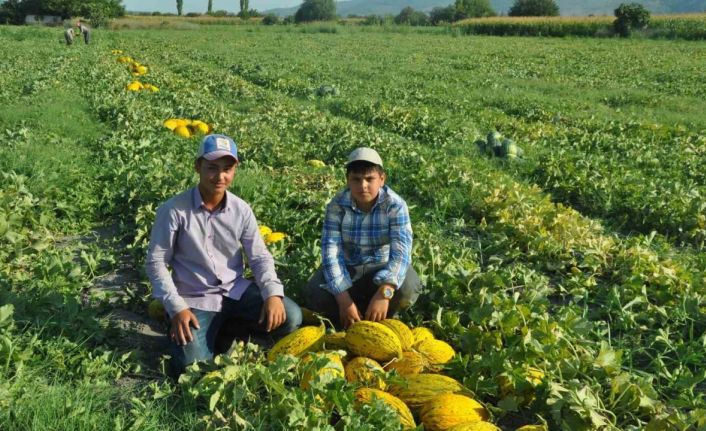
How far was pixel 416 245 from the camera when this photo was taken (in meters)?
4.86

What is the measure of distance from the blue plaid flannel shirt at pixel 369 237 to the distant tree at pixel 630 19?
44.6 m

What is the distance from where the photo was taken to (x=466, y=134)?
34.0ft

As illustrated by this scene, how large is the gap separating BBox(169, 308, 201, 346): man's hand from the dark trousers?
35.7 inches

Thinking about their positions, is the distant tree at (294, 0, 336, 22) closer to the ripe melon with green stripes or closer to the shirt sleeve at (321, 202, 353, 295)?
the shirt sleeve at (321, 202, 353, 295)

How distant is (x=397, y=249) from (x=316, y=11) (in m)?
122

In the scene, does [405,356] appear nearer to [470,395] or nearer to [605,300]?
[470,395]

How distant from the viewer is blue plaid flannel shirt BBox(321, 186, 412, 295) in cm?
398

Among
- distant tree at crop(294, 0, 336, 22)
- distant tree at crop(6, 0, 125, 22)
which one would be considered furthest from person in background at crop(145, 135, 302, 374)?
distant tree at crop(294, 0, 336, 22)

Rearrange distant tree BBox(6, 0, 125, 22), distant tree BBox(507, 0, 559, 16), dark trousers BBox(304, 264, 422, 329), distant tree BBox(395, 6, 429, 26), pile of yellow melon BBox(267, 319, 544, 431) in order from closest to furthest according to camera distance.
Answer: pile of yellow melon BBox(267, 319, 544, 431) < dark trousers BBox(304, 264, 422, 329) < distant tree BBox(6, 0, 125, 22) < distant tree BBox(395, 6, 429, 26) < distant tree BBox(507, 0, 559, 16)

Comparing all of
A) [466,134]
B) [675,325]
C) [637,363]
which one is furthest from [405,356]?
[466,134]

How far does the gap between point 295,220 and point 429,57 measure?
873 inches

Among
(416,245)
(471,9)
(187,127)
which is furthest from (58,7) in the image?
(416,245)

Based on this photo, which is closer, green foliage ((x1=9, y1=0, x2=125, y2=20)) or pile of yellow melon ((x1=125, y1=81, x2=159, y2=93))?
pile of yellow melon ((x1=125, y1=81, x2=159, y2=93))

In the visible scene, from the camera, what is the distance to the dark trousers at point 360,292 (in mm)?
4043
